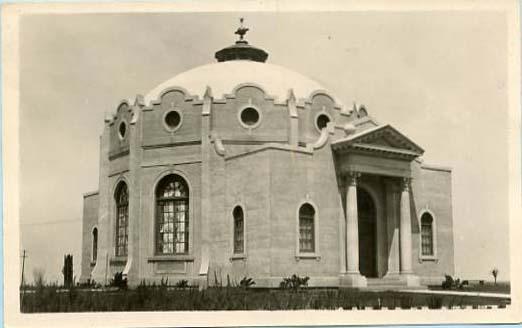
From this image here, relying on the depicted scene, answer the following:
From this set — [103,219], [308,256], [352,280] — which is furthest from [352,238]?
[103,219]

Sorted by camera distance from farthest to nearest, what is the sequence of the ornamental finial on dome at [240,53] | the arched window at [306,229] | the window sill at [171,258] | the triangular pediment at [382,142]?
the ornamental finial on dome at [240,53] → the window sill at [171,258] → the triangular pediment at [382,142] → the arched window at [306,229]

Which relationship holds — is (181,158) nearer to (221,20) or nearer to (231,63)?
(231,63)

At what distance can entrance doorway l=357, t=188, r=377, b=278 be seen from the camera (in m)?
34.2

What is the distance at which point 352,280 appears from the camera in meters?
31.0

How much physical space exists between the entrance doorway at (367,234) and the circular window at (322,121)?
3300 mm

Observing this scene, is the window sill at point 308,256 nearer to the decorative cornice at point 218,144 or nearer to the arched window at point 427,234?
the decorative cornice at point 218,144

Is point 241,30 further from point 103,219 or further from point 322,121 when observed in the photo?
point 103,219

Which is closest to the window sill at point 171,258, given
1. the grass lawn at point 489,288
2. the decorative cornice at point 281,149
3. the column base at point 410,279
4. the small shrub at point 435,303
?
the decorative cornice at point 281,149

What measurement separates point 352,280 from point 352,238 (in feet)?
5.69

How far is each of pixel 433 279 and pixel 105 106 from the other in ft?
52.5

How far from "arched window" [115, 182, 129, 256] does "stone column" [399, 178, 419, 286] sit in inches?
480

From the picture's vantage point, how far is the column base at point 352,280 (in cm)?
3095

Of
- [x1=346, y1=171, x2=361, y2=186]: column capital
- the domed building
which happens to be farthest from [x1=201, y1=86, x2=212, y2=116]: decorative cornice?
[x1=346, y1=171, x2=361, y2=186]: column capital

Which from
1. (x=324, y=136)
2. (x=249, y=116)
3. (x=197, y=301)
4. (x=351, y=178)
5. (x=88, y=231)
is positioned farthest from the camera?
(x=88, y=231)
